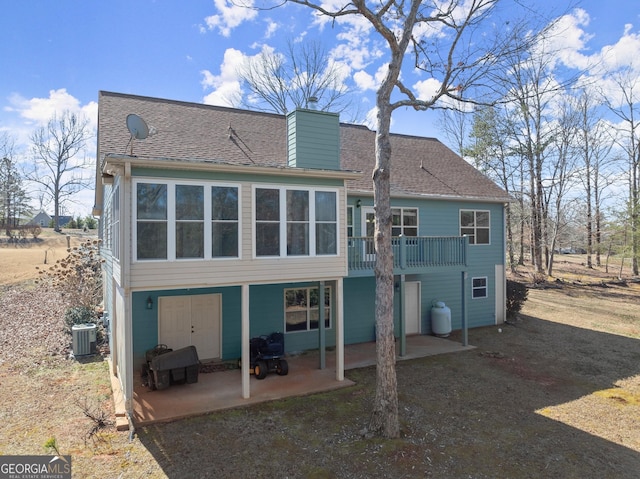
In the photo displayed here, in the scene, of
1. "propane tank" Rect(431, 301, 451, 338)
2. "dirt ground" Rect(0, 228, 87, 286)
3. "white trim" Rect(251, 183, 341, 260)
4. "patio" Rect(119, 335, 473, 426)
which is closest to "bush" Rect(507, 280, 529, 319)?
"propane tank" Rect(431, 301, 451, 338)

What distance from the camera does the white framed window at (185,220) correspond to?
7566mm

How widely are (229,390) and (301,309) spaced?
378 centimetres

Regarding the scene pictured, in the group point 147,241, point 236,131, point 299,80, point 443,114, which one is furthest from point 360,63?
point 443,114

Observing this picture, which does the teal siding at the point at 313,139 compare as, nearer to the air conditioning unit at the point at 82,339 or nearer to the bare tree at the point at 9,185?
the air conditioning unit at the point at 82,339

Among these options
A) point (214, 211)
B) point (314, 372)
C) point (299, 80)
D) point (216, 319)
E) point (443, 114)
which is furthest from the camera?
point (443, 114)

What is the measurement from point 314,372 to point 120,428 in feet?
15.1

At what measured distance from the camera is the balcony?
36.1 feet

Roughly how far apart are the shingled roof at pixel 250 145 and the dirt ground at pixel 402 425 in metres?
5.35

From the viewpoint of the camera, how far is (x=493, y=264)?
51.1ft

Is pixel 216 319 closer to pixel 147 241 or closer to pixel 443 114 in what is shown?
pixel 147 241

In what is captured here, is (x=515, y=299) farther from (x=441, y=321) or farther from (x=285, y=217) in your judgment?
(x=285, y=217)

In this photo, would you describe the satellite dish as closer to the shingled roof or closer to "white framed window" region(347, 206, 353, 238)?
the shingled roof

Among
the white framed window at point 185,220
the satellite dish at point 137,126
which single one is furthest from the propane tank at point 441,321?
the satellite dish at point 137,126

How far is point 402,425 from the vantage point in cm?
723
